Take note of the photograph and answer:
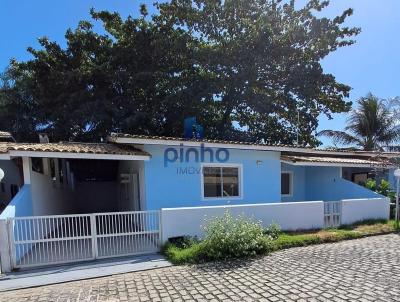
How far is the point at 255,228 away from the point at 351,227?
495 centimetres

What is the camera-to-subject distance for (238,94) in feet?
66.7

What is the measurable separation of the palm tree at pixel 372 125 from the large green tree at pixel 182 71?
7.10 meters

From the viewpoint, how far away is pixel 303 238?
9.23 metres

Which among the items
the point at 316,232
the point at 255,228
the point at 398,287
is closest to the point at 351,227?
the point at 316,232

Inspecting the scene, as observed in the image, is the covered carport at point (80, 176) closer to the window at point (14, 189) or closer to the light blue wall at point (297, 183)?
the window at point (14, 189)

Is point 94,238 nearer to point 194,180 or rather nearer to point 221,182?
point 194,180

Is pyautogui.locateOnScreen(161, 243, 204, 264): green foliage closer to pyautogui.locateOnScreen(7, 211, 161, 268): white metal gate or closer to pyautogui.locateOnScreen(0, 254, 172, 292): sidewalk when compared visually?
pyautogui.locateOnScreen(0, 254, 172, 292): sidewalk

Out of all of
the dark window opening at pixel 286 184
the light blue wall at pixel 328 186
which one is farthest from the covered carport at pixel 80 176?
the light blue wall at pixel 328 186

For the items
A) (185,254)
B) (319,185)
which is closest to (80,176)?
(319,185)

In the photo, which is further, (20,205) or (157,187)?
(157,187)

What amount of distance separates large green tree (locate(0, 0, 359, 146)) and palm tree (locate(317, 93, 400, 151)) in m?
7.10

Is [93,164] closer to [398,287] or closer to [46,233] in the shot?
[46,233]

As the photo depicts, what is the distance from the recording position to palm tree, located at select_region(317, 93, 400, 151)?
85.2 feet

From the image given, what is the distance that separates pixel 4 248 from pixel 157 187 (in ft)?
15.8
